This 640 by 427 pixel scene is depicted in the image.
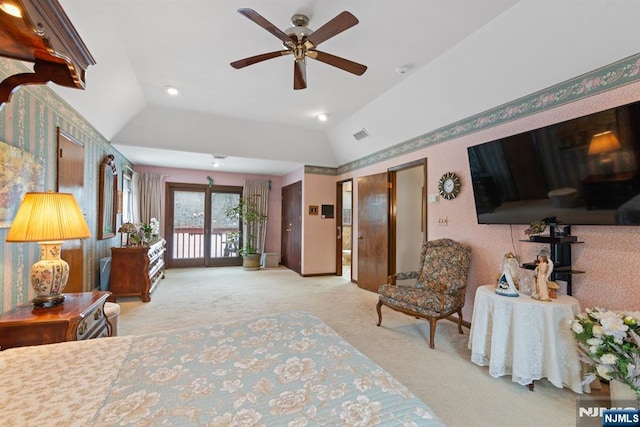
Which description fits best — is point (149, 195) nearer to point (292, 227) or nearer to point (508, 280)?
point (292, 227)

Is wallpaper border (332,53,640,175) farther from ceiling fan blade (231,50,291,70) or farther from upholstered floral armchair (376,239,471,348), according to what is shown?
ceiling fan blade (231,50,291,70)

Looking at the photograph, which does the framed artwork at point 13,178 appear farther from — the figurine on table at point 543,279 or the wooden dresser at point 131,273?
the figurine on table at point 543,279

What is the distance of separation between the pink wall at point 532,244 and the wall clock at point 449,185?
0.06m

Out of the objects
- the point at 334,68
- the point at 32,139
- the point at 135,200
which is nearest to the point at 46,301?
the point at 32,139

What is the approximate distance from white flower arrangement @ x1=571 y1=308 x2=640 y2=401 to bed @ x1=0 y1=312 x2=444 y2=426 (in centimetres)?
147

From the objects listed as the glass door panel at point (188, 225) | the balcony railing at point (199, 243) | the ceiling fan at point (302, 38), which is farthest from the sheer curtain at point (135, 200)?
the ceiling fan at point (302, 38)

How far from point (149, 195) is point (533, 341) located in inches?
279

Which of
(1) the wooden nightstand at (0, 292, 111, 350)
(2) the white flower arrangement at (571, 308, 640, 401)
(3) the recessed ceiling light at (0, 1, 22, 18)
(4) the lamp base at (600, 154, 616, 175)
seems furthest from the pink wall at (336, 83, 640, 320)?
(1) the wooden nightstand at (0, 292, 111, 350)

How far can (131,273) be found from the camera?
13.8 ft

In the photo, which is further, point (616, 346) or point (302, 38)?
Answer: point (302, 38)

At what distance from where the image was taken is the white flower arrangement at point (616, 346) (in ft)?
5.23

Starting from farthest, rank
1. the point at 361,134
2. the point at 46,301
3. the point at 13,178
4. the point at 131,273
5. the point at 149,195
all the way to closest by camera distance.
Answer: the point at 149,195 → the point at 361,134 → the point at 131,273 → the point at 13,178 → the point at 46,301

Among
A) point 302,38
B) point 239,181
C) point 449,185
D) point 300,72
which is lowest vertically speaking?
point 449,185

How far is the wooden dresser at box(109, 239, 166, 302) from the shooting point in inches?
163
